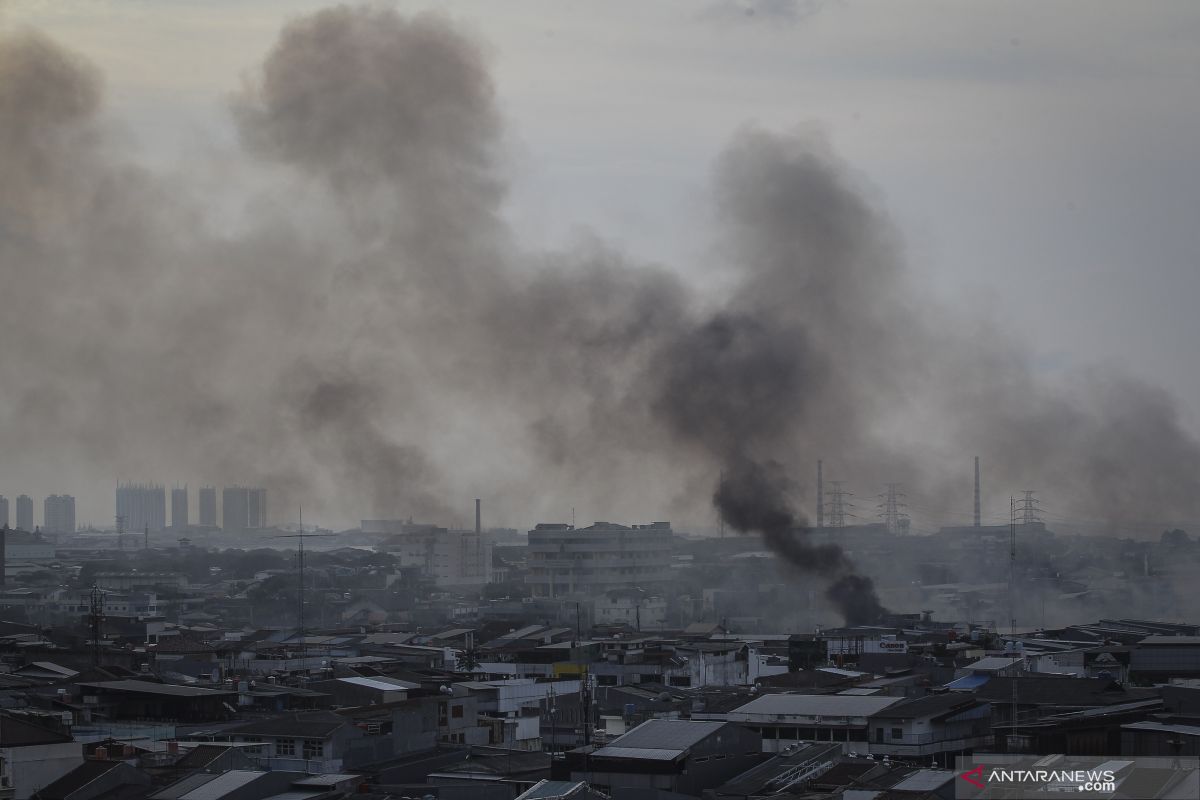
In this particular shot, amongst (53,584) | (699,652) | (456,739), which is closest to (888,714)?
(456,739)

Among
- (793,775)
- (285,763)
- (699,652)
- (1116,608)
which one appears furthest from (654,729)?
(1116,608)

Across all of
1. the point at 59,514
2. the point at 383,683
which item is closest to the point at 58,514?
the point at 59,514

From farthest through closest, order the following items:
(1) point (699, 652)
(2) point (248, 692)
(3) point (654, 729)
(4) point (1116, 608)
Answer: (4) point (1116, 608)
(1) point (699, 652)
(2) point (248, 692)
(3) point (654, 729)

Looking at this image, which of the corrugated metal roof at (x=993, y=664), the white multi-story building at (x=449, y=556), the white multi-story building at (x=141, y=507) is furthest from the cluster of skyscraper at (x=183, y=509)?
the corrugated metal roof at (x=993, y=664)

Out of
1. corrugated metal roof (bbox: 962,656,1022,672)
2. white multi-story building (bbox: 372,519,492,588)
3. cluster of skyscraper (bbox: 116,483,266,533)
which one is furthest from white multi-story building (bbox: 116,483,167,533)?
corrugated metal roof (bbox: 962,656,1022,672)

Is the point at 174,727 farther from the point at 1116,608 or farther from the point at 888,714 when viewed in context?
the point at 1116,608

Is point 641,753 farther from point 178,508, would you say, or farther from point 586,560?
point 178,508

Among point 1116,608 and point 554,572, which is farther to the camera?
point 554,572

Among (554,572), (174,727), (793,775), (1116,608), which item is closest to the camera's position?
(793,775)
